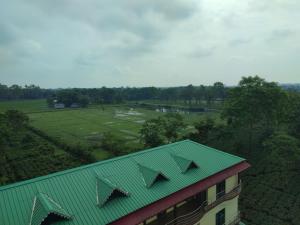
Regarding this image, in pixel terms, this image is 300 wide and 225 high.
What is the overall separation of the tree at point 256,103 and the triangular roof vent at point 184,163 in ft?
88.9

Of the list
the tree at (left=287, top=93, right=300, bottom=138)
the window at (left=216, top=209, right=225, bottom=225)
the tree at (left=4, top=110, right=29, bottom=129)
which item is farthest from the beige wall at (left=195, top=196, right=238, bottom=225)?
the tree at (left=4, top=110, right=29, bottom=129)

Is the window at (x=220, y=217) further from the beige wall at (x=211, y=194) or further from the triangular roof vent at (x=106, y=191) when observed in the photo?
the triangular roof vent at (x=106, y=191)

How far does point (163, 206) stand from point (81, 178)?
547 centimetres

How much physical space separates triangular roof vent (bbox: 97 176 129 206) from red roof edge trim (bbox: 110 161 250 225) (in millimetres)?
1301

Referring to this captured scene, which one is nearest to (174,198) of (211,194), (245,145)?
(211,194)

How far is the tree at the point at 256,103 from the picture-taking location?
4041cm

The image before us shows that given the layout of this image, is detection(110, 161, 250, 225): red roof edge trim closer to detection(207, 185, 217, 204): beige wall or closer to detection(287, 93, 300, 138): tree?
detection(207, 185, 217, 204): beige wall

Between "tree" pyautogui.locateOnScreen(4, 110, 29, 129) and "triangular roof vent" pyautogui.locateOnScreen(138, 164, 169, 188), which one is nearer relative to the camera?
"triangular roof vent" pyautogui.locateOnScreen(138, 164, 169, 188)

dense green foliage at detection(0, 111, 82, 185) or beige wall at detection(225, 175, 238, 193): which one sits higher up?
beige wall at detection(225, 175, 238, 193)

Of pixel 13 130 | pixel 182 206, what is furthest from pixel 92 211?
pixel 13 130

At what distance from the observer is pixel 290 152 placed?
31438mm

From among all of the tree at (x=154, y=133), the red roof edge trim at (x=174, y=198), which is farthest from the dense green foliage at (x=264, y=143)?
the tree at (x=154, y=133)

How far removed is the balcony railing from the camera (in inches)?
628

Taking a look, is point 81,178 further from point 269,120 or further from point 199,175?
point 269,120
